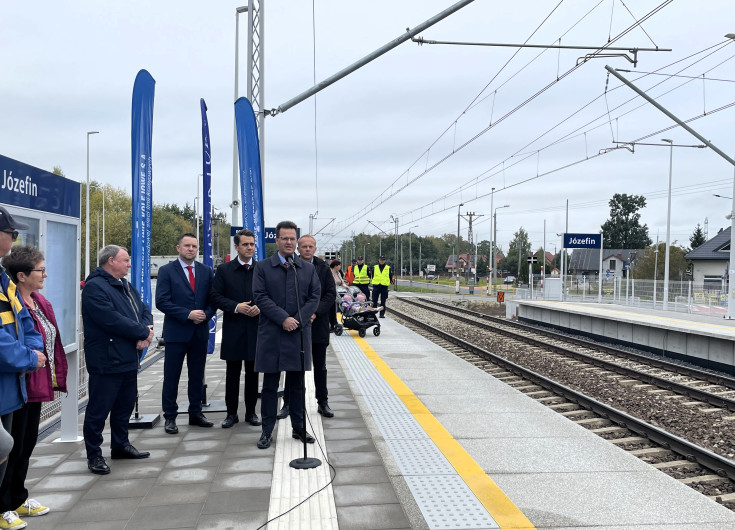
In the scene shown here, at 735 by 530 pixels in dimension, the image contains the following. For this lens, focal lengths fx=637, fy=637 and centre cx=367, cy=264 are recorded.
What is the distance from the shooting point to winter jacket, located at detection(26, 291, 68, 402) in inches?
152

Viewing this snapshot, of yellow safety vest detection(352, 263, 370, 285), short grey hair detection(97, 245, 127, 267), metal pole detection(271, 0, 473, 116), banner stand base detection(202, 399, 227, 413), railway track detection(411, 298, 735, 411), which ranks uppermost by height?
metal pole detection(271, 0, 473, 116)

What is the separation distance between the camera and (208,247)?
1006 centimetres

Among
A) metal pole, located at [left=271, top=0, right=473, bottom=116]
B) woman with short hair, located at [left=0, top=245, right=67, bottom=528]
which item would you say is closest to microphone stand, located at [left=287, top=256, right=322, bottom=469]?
woman with short hair, located at [left=0, top=245, right=67, bottom=528]

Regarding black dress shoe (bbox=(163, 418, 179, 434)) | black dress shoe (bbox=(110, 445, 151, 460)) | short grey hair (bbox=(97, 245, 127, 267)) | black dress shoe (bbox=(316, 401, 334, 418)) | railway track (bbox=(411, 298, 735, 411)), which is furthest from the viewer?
railway track (bbox=(411, 298, 735, 411))

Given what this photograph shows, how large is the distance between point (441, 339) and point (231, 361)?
1100 centimetres

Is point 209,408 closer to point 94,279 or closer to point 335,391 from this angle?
point 335,391

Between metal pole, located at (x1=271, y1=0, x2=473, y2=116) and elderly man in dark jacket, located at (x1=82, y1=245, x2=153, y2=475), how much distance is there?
534 centimetres

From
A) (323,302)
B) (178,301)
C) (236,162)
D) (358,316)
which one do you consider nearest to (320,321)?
(323,302)

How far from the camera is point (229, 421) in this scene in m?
6.48

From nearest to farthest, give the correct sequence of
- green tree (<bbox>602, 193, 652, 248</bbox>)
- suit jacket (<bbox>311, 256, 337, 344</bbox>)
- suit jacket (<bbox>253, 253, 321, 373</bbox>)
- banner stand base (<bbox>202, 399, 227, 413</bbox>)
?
suit jacket (<bbox>253, 253, 321, 373</bbox>)
suit jacket (<bbox>311, 256, 337, 344</bbox>)
banner stand base (<bbox>202, 399, 227, 413</bbox>)
green tree (<bbox>602, 193, 652, 248</bbox>)

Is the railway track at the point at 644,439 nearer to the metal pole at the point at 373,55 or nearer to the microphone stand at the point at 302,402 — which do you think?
the microphone stand at the point at 302,402

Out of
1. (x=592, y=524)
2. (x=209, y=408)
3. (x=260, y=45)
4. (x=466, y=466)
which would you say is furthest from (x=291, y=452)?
(x=260, y=45)

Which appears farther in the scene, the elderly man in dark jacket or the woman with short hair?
the elderly man in dark jacket

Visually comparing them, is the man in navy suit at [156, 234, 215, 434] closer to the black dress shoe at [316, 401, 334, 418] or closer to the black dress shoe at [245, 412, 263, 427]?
the black dress shoe at [245, 412, 263, 427]
